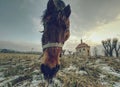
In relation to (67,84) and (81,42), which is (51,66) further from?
(81,42)

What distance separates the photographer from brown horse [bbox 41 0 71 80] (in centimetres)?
184

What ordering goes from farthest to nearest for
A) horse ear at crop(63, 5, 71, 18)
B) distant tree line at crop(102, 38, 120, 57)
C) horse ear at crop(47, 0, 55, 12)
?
distant tree line at crop(102, 38, 120, 57) → horse ear at crop(63, 5, 71, 18) → horse ear at crop(47, 0, 55, 12)

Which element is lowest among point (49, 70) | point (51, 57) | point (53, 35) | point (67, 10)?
point (49, 70)

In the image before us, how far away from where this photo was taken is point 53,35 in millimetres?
1901

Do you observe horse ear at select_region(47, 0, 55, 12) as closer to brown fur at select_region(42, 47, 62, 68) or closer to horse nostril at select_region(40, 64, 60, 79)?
brown fur at select_region(42, 47, 62, 68)

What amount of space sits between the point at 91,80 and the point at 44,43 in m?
5.64

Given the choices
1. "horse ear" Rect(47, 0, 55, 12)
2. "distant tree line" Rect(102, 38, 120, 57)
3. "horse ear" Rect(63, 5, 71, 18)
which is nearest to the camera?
"horse ear" Rect(47, 0, 55, 12)

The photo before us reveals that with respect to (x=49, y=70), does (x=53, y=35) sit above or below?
above

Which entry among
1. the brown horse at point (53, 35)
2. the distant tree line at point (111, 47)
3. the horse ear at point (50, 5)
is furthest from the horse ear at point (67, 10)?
the distant tree line at point (111, 47)

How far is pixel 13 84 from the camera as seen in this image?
264 inches

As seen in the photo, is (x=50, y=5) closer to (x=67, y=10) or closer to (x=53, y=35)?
(x=67, y=10)

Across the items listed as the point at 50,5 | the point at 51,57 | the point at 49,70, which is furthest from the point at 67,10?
the point at 49,70

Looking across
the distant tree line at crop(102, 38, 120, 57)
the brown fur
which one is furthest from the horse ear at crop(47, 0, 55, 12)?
the distant tree line at crop(102, 38, 120, 57)

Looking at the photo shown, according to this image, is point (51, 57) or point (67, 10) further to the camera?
point (67, 10)
